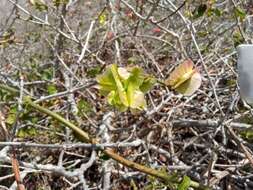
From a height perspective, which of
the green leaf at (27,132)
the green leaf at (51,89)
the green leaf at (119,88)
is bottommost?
the green leaf at (27,132)

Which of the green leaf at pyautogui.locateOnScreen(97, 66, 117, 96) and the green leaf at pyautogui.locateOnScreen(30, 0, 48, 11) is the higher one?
the green leaf at pyautogui.locateOnScreen(30, 0, 48, 11)

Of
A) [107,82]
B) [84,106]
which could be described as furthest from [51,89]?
[107,82]

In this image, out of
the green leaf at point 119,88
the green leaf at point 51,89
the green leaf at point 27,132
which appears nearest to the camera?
the green leaf at point 119,88

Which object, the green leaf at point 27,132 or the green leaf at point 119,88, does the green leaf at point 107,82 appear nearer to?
the green leaf at point 119,88

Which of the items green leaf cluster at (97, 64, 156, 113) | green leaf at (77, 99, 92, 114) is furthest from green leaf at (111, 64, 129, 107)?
green leaf at (77, 99, 92, 114)

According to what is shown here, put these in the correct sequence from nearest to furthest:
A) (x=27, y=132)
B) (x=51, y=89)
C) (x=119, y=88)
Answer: (x=119, y=88) → (x=27, y=132) → (x=51, y=89)

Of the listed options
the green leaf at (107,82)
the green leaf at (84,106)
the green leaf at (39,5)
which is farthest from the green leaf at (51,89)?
the green leaf at (107,82)

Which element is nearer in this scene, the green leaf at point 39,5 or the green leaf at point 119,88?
the green leaf at point 119,88

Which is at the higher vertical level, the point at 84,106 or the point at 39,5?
the point at 39,5

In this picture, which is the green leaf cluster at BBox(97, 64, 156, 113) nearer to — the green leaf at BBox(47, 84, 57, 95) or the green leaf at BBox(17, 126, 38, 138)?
the green leaf at BBox(17, 126, 38, 138)

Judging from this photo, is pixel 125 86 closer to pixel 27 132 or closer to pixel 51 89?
pixel 27 132
